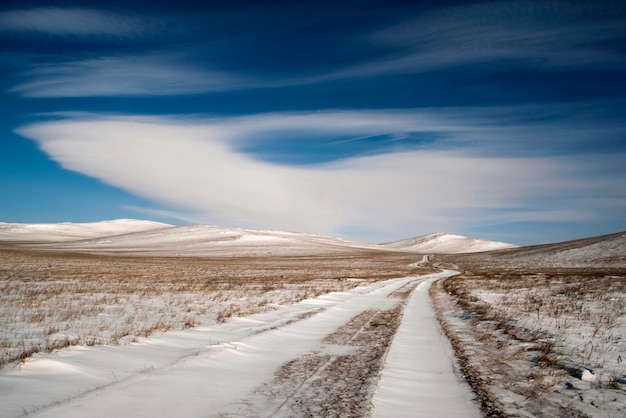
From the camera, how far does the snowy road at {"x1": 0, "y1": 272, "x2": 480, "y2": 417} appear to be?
5582mm

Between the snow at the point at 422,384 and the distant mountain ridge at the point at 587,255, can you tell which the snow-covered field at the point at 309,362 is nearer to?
the snow at the point at 422,384

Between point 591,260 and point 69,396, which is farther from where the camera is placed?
point 591,260

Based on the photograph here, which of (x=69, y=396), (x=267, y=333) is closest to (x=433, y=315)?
(x=267, y=333)

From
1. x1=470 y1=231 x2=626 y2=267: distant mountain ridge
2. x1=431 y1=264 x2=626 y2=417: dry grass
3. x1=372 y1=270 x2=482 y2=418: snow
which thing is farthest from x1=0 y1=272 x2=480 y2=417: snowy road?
x1=470 y1=231 x2=626 y2=267: distant mountain ridge

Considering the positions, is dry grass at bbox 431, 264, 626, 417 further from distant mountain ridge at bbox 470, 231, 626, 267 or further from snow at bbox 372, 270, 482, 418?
distant mountain ridge at bbox 470, 231, 626, 267

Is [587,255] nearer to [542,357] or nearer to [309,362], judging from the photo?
[542,357]

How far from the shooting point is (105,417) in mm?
5066

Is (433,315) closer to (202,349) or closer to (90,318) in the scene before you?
(202,349)

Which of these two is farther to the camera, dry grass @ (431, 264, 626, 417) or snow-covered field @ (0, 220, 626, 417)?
dry grass @ (431, 264, 626, 417)

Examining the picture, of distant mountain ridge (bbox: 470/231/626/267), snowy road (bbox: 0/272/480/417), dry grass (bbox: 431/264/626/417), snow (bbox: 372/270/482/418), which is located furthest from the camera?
distant mountain ridge (bbox: 470/231/626/267)

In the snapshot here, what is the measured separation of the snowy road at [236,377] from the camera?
558 centimetres

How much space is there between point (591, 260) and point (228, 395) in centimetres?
9623

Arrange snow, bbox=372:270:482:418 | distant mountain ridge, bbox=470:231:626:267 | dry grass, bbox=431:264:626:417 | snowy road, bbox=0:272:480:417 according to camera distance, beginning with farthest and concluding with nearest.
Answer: distant mountain ridge, bbox=470:231:626:267 < dry grass, bbox=431:264:626:417 < snow, bbox=372:270:482:418 < snowy road, bbox=0:272:480:417

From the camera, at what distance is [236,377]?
7.18 meters
